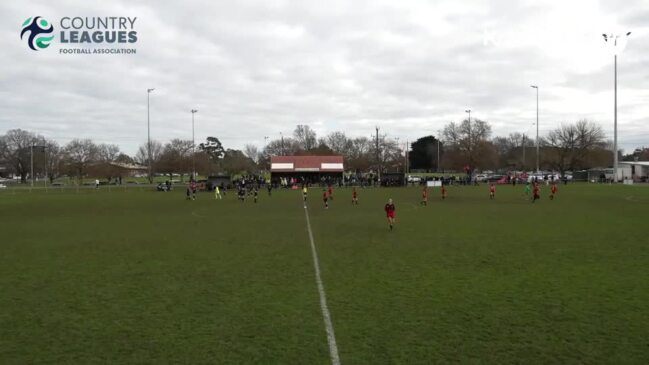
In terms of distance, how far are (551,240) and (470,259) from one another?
17.1 feet

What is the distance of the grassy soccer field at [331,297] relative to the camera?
22.7 ft

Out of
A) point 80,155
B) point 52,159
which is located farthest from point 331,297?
point 52,159

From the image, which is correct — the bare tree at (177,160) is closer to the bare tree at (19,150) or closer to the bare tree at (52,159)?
the bare tree at (52,159)

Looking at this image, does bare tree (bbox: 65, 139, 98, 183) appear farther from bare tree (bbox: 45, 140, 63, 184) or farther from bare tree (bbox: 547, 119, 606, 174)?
bare tree (bbox: 547, 119, 606, 174)

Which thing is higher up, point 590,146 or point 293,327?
point 590,146

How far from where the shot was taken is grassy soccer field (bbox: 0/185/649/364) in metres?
6.92

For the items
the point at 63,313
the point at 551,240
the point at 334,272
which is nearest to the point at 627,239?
the point at 551,240

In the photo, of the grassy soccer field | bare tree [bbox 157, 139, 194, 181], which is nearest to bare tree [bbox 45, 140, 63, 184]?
bare tree [bbox 157, 139, 194, 181]

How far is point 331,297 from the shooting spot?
9.66 m

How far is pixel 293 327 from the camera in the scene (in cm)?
786

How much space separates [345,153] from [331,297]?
113 metres

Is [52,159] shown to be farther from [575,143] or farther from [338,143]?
[575,143]

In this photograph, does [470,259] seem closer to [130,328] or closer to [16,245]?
[130,328]

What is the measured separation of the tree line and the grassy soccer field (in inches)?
2578
